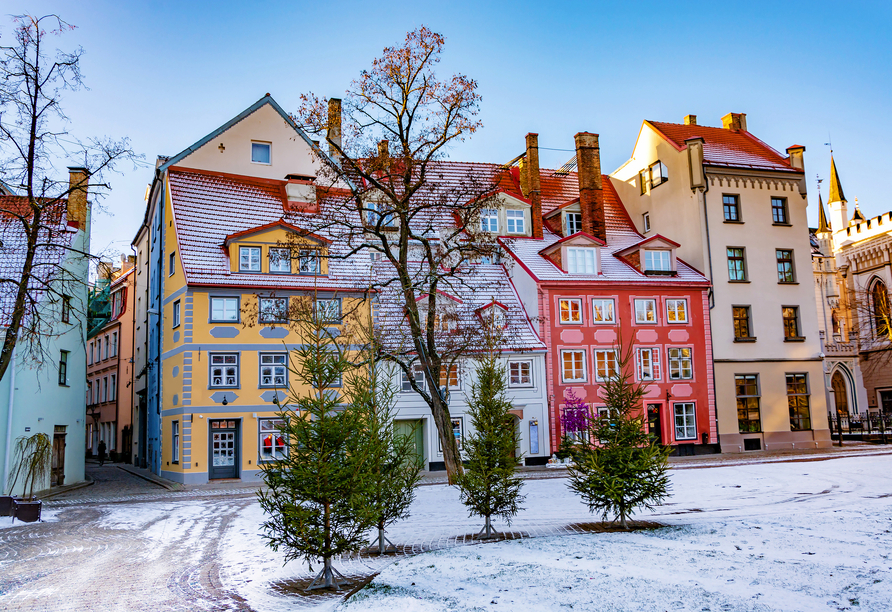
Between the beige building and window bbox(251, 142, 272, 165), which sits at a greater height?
window bbox(251, 142, 272, 165)

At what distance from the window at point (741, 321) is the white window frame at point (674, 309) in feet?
9.18

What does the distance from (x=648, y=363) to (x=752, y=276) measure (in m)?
7.74

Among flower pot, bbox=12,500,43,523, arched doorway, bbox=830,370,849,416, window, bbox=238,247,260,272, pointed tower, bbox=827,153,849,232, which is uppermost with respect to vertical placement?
pointed tower, bbox=827,153,849,232

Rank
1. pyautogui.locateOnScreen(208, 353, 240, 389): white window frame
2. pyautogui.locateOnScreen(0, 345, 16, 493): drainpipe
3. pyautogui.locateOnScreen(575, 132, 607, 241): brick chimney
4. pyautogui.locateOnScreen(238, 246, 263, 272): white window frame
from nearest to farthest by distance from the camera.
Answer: pyautogui.locateOnScreen(0, 345, 16, 493): drainpipe < pyautogui.locateOnScreen(208, 353, 240, 389): white window frame < pyautogui.locateOnScreen(238, 246, 263, 272): white window frame < pyautogui.locateOnScreen(575, 132, 607, 241): brick chimney

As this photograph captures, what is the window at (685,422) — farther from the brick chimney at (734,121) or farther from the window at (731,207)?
the brick chimney at (734,121)

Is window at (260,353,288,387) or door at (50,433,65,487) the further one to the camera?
window at (260,353,288,387)

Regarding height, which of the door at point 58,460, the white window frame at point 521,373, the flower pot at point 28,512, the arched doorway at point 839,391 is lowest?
the flower pot at point 28,512

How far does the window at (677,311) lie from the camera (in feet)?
120

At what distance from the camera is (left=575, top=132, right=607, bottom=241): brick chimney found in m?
39.8

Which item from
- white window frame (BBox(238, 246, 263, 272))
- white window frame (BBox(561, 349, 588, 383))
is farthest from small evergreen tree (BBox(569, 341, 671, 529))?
white window frame (BBox(561, 349, 588, 383))

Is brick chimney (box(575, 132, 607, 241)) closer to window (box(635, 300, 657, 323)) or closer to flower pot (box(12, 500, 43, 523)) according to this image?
window (box(635, 300, 657, 323))

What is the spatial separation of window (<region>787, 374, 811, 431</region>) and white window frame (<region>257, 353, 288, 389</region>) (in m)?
24.9

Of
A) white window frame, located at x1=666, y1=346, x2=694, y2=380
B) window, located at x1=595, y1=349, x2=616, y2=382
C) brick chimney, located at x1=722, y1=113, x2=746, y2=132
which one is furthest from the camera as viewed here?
brick chimney, located at x1=722, y1=113, x2=746, y2=132

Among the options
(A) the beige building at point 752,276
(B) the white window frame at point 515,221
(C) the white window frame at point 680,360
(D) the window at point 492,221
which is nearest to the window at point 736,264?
(A) the beige building at point 752,276
